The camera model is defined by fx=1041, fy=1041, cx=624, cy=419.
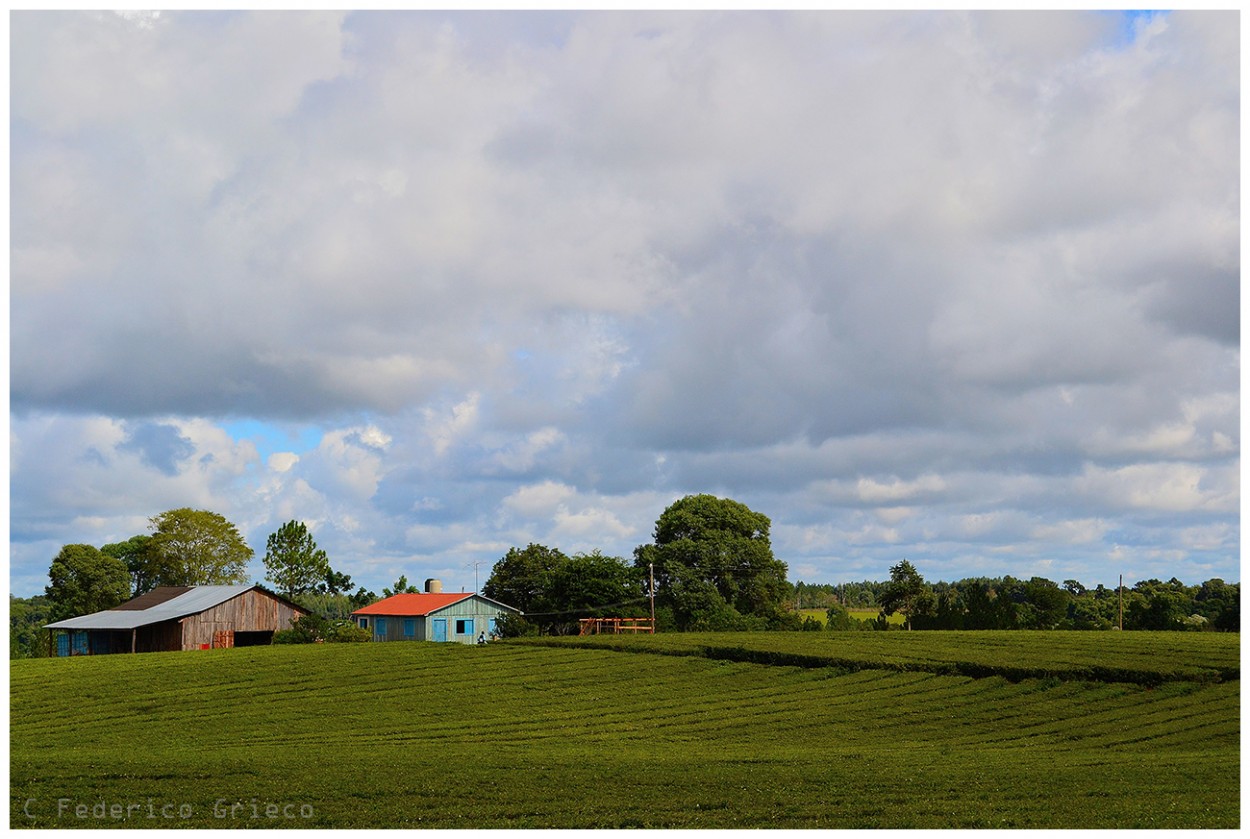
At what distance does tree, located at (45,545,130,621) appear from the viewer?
9869 cm

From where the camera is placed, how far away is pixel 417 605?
90.2 metres

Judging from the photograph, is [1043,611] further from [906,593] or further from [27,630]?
[27,630]

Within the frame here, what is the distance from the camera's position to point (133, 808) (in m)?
19.4

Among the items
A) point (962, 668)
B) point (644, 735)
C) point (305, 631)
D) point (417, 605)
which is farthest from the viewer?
point (417, 605)

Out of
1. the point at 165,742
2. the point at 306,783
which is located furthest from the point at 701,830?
the point at 165,742

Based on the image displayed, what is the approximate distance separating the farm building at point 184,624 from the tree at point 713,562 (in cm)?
3064

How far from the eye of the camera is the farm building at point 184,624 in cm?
7625

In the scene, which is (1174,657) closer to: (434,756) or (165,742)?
(434,756)

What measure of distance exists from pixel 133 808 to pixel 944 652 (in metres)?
42.4

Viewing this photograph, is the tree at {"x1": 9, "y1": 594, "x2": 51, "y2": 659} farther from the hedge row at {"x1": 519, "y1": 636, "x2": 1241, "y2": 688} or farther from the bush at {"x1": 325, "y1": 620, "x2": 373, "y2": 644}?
the hedge row at {"x1": 519, "y1": 636, "x2": 1241, "y2": 688}

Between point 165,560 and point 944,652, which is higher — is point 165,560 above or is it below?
above

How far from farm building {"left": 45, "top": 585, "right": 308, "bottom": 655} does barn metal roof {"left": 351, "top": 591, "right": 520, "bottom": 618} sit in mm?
8080

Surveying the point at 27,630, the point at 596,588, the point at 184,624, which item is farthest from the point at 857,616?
the point at 27,630

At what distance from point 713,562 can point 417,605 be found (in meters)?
26.1
